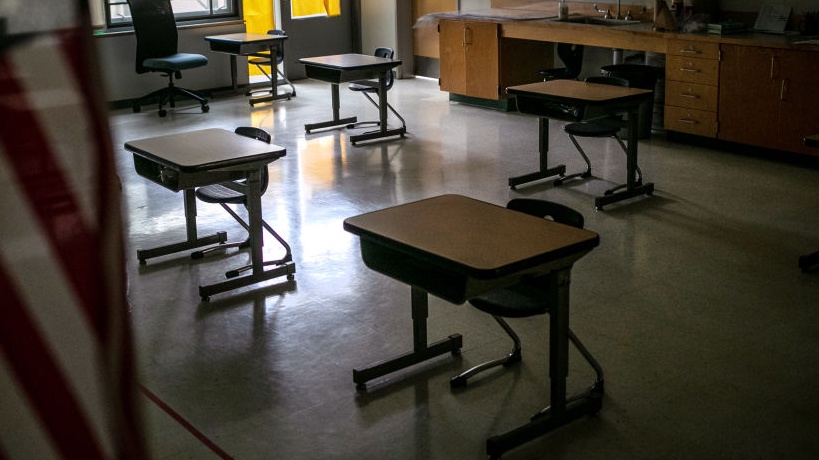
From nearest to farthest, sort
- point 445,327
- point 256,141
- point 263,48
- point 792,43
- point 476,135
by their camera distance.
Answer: point 445,327, point 256,141, point 792,43, point 476,135, point 263,48

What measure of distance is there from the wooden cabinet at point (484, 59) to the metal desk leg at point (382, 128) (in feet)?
4.69

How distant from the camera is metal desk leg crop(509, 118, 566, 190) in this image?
22.4 ft

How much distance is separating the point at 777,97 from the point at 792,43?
0.40m

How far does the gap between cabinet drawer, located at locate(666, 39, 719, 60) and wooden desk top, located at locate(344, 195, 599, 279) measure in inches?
168

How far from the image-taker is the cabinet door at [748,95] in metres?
7.20

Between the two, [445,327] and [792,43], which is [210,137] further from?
[792,43]

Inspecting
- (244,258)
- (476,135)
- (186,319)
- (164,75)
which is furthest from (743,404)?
(164,75)

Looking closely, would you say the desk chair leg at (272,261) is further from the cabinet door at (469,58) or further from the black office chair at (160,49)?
the black office chair at (160,49)

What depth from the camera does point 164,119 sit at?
31.8ft

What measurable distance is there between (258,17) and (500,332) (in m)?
8.30

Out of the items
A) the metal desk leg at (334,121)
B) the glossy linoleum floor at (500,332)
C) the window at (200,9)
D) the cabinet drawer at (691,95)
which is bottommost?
the glossy linoleum floor at (500,332)

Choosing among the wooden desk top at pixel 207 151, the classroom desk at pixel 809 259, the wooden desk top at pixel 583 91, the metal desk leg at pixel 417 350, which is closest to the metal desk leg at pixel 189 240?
the wooden desk top at pixel 207 151

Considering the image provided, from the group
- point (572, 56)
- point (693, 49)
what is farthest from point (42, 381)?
point (572, 56)

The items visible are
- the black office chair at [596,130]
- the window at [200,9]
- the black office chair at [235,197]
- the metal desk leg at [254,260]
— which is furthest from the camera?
the window at [200,9]
